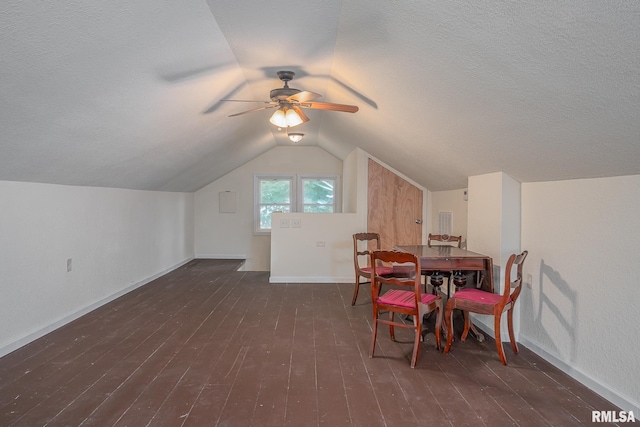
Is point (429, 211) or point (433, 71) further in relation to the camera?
point (429, 211)

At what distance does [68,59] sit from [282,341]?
8.69 ft

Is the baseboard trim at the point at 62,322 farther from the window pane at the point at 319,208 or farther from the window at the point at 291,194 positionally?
the window pane at the point at 319,208

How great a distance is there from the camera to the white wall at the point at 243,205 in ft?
26.7

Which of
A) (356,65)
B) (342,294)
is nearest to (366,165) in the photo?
(342,294)

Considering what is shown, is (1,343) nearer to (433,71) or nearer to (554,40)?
(433,71)

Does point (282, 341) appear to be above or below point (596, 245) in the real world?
below

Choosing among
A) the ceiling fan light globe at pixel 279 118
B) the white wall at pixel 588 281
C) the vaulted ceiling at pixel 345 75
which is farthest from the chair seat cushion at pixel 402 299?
the ceiling fan light globe at pixel 279 118

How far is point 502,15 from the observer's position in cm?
168

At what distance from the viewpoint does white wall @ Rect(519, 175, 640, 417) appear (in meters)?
2.36

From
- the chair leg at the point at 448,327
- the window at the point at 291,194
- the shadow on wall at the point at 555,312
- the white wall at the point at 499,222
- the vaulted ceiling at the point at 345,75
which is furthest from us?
the window at the point at 291,194

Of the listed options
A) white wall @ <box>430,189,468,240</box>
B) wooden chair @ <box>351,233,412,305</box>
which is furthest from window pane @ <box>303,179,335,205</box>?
white wall @ <box>430,189,468,240</box>

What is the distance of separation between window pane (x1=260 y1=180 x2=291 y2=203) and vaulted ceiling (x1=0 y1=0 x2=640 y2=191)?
4.13 m

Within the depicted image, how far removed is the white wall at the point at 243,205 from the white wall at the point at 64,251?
2086 mm

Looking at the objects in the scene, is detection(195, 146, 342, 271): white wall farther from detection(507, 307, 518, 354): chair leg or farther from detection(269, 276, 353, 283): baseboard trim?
detection(507, 307, 518, 354): chair leg
